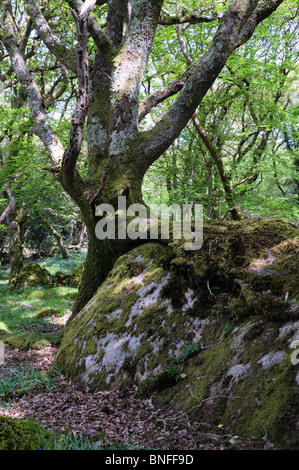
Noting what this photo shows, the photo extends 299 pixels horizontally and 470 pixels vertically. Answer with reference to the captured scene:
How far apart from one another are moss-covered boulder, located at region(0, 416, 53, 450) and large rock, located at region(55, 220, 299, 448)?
1.13 m

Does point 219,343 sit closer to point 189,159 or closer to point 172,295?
point 172,295

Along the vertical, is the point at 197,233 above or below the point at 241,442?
above

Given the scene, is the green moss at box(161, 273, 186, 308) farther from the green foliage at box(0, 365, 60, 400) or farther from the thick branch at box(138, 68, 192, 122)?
the thick branch at box(138, 68, 192, 122)

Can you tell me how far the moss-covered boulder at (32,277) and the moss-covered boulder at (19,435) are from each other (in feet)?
34.2

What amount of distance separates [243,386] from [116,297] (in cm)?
232

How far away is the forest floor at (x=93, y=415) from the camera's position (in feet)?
7.36

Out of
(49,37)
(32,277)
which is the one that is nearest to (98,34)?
(49,37)

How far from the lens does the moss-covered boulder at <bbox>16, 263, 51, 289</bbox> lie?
39.4ft

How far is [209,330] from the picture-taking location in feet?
10.5

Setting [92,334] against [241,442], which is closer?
[241,442]

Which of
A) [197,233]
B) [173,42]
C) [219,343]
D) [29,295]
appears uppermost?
[173,42]

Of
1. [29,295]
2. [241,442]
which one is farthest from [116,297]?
[29,295]

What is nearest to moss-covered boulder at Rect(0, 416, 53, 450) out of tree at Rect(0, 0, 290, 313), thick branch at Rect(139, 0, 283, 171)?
tree at Rect(0, 0, 290, 313)
